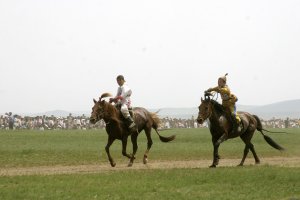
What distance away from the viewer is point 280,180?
1391cm

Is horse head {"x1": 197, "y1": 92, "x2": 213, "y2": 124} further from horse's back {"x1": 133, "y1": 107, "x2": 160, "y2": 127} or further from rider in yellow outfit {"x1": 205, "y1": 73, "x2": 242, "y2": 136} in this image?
horse's back {"x1": 133, "y1": 107, "x2": 160, "y2": 127}

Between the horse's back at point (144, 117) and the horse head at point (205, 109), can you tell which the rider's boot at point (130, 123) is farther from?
the horse head at point (205, 109)

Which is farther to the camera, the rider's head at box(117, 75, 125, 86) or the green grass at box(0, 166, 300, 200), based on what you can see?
the rider's head at box(117, 75, 125, 86)

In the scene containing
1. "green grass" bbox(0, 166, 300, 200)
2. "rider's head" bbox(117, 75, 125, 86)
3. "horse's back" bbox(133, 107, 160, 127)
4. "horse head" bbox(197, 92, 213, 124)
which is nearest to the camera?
"green grass" bbox(0, 166, 300, 200)

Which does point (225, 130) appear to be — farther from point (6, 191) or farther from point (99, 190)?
point (6, 191)

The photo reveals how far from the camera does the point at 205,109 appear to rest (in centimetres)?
1709

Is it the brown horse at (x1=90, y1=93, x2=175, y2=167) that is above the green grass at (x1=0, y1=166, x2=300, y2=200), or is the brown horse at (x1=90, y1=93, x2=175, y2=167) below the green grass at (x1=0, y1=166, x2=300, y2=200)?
above

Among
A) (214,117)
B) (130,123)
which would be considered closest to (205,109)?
(214,117)

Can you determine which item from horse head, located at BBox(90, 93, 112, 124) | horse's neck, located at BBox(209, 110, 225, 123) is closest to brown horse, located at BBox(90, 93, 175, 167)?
horse head, located at BBox(90, 93, 112, 124)

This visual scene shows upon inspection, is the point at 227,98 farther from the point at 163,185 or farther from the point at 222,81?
the point at 163,185

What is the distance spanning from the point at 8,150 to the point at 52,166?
7.86 m

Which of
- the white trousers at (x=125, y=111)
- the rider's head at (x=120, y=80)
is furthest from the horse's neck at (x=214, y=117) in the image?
the rider's head at (x=120, y=80)

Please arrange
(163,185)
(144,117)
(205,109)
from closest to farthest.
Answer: (163,185) → (205,109) → (144,117)

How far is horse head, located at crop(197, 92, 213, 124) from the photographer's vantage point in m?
16.9
